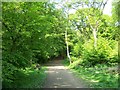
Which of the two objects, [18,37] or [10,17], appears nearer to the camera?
[10,17]

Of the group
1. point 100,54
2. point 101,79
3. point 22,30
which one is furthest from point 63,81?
point 100,54

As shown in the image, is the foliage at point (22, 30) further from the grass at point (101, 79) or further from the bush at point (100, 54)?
the bush at point (100, 54)

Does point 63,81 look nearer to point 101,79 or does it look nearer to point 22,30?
point 101,79

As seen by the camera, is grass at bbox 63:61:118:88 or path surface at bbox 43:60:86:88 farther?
path surface at bbox 43:60:86:88

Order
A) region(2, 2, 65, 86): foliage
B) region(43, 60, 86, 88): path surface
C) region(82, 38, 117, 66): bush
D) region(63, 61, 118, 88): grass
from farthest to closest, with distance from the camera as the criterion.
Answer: region(82, 38, 117, 66): bush
region(43, 60, 86, 88): path surface
region(63, 61, 118, 88): grass
region(2, 2, 65, 86): foliage

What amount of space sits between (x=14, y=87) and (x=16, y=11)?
11.3 ft

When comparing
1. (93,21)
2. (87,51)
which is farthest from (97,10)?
(87,51)

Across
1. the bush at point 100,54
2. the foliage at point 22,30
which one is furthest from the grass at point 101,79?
the bush at point 100,54

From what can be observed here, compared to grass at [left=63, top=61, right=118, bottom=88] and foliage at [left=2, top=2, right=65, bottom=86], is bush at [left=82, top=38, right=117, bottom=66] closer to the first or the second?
grass at [left=63, top=61, right=118, bottom=88]

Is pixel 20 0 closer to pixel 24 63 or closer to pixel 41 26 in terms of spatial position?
pixel 41 26

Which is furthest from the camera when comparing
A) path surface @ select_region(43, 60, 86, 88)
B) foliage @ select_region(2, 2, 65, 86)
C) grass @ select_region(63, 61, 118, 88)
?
path surface @ select_region(43, 60, 86, 88)

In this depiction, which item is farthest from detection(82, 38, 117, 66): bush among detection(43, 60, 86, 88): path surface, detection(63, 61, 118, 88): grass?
detection(43, 60, 86, 88): path surface

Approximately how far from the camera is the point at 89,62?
89.0 feet

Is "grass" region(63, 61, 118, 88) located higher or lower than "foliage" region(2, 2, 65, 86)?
lower
